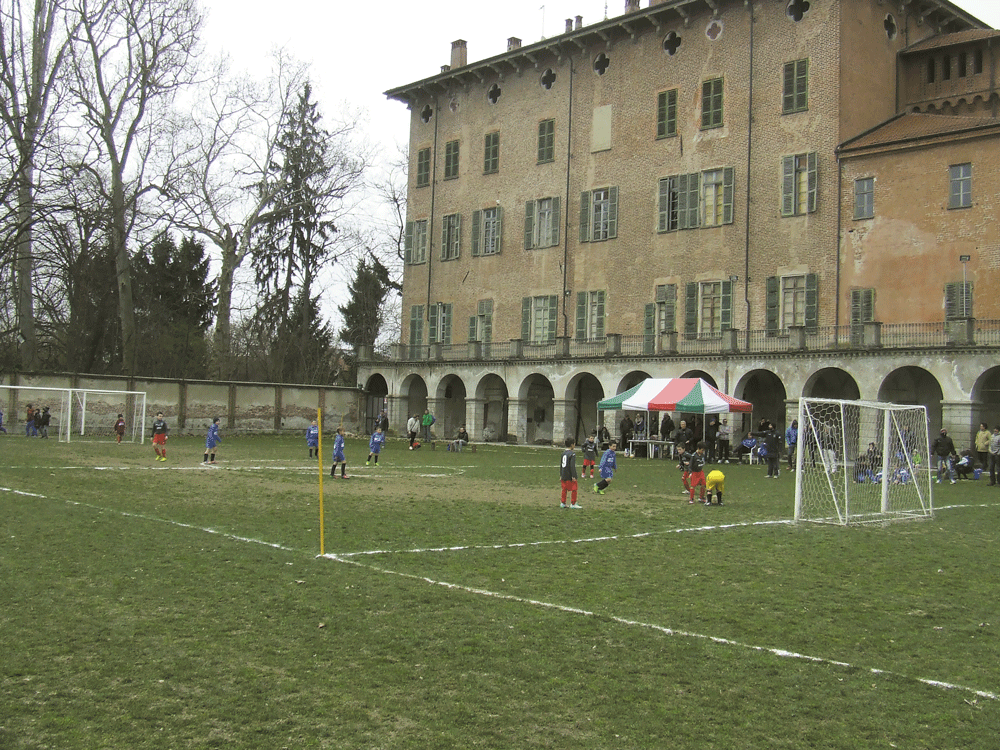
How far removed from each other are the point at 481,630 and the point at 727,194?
119 feet

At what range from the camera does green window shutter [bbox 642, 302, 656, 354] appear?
1709 inches

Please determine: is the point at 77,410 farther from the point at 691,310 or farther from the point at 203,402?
the point at 691,310

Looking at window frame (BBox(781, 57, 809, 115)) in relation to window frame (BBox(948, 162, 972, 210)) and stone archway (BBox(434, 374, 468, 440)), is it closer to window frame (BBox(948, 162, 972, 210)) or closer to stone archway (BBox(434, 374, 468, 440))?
window frame (BBox(948, 162, 972, 210))

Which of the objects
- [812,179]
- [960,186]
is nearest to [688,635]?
[960,186]

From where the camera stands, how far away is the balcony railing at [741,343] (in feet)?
112

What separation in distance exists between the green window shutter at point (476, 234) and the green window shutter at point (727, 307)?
14518 mm

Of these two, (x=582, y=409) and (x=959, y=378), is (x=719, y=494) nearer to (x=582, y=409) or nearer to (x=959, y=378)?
(x=959, y=378)

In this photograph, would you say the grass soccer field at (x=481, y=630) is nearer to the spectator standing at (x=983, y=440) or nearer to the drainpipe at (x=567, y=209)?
the spectator standing at (x=983, y=440)

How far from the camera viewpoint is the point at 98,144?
45.7 m

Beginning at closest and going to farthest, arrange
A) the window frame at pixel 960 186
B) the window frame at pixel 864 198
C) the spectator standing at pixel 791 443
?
the spectator standing at pixel 791 443, the window frame at pixel 960 186, the window frame at pixel 864 198

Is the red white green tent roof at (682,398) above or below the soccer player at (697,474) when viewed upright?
above

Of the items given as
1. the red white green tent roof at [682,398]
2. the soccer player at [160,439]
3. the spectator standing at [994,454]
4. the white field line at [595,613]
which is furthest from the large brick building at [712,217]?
the white field line at [595,613]

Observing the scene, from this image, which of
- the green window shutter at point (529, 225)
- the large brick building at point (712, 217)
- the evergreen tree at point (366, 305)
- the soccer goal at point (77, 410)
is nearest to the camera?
the large brick building at point (712, 217)

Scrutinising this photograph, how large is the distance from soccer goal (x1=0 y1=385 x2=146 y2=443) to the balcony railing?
48.5 ft
